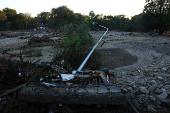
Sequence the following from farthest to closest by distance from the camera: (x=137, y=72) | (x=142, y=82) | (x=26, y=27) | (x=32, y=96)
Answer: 1. (x=26, y=27)
2. (x=137, y=72)
3. (x=142, y=82)
4. (x=32, y=96)

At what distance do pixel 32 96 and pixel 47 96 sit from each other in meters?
0.37

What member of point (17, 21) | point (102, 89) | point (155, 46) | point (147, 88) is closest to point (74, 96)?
point (102, 89)

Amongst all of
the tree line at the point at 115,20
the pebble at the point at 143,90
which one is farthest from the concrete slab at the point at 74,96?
the tree line at the point at 115,20

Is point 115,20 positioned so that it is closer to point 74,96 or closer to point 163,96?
point 163,96

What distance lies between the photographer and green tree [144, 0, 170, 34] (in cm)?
2958

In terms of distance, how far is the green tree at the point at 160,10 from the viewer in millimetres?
29578

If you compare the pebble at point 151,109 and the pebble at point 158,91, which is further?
the pebble at point 158,91

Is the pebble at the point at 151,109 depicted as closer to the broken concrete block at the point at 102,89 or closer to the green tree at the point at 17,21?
the broken concrete block at the point at 102,89

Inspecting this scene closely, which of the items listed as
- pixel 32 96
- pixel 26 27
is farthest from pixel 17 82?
pixel 26 27

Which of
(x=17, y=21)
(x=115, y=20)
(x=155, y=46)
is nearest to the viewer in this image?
(x=155, y=46)

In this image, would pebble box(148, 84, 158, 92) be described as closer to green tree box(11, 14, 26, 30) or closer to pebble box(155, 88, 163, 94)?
pebble box(155, 88, 163, 94)

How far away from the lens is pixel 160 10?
30.0 meters

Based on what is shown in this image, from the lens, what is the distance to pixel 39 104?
364 cm

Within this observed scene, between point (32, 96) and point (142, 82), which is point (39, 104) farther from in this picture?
point (142, 82)
